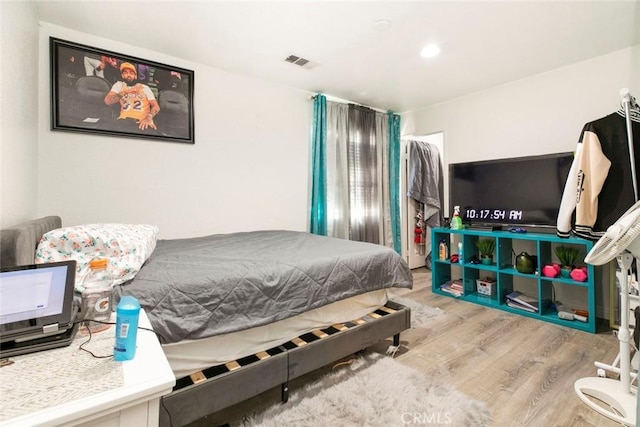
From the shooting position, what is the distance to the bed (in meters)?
1.24

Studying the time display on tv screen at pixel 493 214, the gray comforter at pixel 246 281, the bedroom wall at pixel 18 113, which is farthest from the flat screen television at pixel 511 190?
the bedroom wall at pixel 18 113

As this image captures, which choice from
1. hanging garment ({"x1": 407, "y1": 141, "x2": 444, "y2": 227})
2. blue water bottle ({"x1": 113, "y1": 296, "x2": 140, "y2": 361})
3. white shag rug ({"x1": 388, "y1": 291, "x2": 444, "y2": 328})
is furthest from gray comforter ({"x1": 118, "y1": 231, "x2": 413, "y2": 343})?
hanging garment ({"x1": 407, "y1": 141, "x2": 444, "y2": 227})

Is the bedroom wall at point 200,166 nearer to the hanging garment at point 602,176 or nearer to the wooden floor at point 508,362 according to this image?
the wooden floor at point 508,362

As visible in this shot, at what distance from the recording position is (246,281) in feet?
4.76

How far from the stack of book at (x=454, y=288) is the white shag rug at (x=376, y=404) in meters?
1.73

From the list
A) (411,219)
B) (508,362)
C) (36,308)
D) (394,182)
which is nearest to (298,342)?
(36,308)

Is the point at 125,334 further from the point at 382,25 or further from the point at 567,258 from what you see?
the point at 567,258

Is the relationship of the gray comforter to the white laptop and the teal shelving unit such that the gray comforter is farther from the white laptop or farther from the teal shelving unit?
the teal shelving unit

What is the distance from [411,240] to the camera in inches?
178

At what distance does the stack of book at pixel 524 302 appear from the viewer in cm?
271

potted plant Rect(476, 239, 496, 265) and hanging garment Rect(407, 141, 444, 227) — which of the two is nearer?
potted plant Rect(476, 239, 496, 265)

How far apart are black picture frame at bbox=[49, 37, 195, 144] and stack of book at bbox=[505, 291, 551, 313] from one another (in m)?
3.48

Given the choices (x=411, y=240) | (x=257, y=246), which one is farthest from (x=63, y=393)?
(x=411, y=240)

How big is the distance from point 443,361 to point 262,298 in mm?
1353
